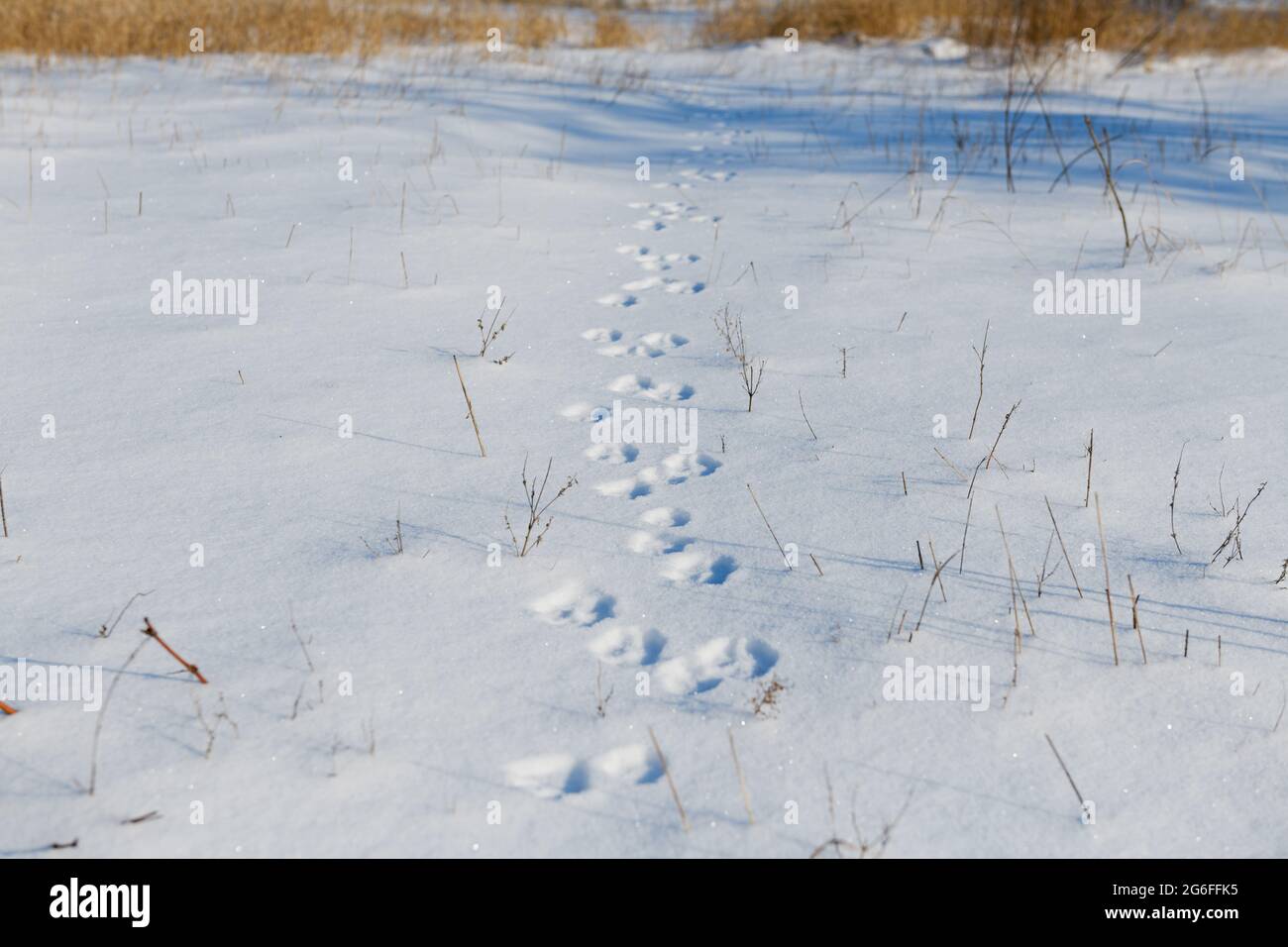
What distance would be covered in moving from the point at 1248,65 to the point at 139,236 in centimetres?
1053

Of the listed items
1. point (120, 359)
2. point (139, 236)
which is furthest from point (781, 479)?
point (139, 236)

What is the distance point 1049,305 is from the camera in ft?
11.7

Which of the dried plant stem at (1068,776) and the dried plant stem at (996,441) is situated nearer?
the dried plant stem at (1068,776)

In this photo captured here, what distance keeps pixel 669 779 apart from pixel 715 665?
351mm

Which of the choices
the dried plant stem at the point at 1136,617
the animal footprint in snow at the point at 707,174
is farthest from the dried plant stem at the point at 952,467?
the animal footprint in snow at the point at 707,174

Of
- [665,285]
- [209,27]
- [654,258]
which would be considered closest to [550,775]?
[665,285]

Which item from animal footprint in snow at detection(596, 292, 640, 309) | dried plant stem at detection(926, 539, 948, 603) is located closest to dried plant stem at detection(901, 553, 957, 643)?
dried plant stem at detection(926, 539, 948, 603)

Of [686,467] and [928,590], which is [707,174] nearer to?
[686,467]

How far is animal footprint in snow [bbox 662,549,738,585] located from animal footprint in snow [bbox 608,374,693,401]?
2.86ft

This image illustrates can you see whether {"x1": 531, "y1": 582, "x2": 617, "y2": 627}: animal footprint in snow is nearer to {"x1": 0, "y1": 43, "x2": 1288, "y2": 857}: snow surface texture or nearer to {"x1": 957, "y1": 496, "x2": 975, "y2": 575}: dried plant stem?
{"x1": 0, "y1": 43, "x2": 1288, "y2": 857}: snow surface texture

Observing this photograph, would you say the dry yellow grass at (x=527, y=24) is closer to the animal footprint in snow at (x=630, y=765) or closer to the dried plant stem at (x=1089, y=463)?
the dried plant stem at (x=1089, y=463)

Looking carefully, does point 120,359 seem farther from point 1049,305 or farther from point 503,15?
point 503,15

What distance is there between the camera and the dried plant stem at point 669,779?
4.76 ft
